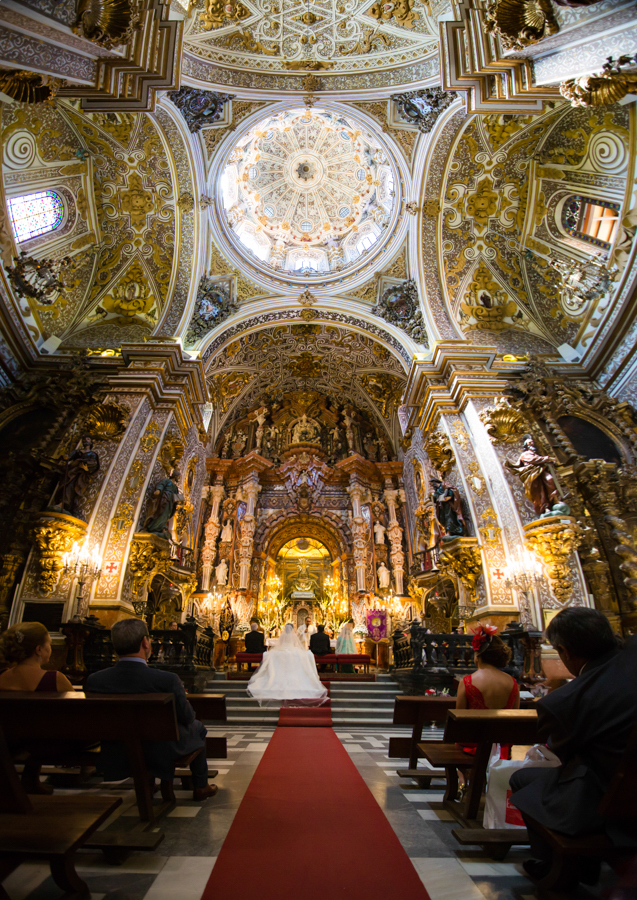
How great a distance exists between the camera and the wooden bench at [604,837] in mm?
1737

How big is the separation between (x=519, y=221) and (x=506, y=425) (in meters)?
7.01

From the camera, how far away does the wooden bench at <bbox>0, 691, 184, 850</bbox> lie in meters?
2.72

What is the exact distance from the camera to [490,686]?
3.55 m

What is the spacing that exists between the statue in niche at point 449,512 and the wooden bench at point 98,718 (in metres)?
10.1

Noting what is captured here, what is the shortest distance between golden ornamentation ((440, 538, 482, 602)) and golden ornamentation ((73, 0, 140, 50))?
→ 11539 mm

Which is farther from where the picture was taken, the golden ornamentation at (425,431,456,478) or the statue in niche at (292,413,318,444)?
the statue in niche at (292,413,318,444)

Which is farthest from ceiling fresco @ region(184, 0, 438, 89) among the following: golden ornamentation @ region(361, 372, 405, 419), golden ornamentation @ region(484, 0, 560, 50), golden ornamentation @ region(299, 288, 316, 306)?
golden ornamentation @ region(361, 372, 405, 419)

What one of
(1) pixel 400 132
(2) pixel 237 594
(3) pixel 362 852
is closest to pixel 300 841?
(3) pixel 362 852

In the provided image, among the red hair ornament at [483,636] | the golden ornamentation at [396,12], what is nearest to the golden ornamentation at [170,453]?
the red hair ornament at [483,636]

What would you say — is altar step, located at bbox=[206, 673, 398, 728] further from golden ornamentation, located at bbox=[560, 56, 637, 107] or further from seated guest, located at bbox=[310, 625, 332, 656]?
golden ornamentation, located at bbox=[560, 56, 637, 107]

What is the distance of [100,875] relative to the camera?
2.33 meters

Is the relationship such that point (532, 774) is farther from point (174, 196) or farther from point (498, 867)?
point (174, 196)

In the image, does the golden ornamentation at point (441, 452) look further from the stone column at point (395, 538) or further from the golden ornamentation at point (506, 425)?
the stone column at point (395, 538)

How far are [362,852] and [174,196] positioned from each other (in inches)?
662
